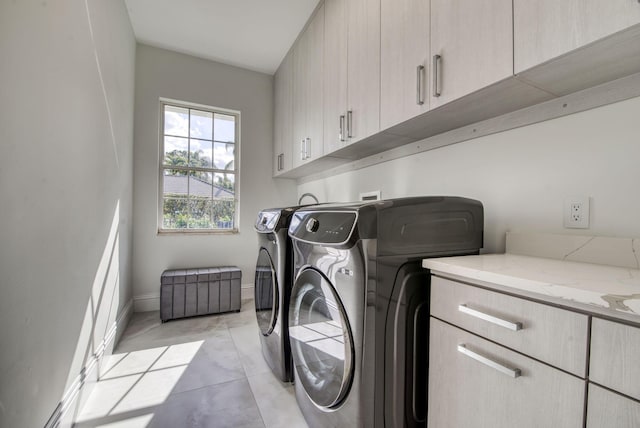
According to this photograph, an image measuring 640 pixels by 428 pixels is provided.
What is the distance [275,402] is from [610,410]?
1.44 meters

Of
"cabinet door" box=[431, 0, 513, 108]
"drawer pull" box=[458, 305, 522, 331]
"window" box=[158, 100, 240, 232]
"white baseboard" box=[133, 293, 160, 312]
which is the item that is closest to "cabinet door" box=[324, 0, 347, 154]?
"cabinet door" box=[431, 0, 513, 108]

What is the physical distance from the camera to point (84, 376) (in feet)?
4.83

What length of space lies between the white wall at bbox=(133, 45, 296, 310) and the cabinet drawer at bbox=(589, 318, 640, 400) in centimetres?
317

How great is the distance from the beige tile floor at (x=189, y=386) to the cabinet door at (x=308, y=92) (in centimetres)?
165

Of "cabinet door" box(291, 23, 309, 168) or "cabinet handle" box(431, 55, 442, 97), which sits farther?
"cabinet door" box(291, 23, 309, 168)

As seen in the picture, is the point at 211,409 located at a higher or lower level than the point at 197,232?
lower

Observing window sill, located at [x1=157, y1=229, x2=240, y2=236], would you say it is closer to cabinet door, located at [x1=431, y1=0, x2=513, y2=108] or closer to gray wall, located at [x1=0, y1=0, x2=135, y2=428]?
gray wall, located at [x1=0, y1=0, x2=135, y2=428]

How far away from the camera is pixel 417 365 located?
3.32 feet

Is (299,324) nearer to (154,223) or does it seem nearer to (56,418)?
(56,418)

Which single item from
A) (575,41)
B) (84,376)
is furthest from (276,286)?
(575,41)

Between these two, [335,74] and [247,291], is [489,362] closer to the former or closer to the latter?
[335,74]

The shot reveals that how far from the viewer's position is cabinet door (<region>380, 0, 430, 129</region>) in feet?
4.00

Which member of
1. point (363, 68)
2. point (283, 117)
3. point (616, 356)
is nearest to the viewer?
point (616, 356)

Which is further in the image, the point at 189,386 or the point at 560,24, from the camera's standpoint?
the point at 189,386
